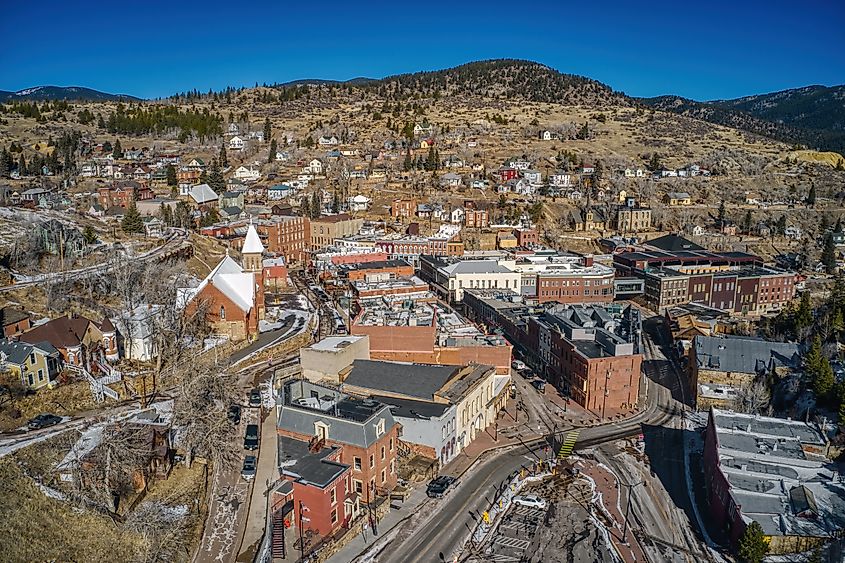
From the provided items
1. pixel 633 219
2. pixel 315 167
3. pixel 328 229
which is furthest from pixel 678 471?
pixel 315 167

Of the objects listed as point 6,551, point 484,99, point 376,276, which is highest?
point 484,99

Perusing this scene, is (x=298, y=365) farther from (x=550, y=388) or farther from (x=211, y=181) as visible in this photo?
(x=211, y=181)

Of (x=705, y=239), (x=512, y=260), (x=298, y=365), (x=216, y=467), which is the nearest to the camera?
(x=216, y=467)

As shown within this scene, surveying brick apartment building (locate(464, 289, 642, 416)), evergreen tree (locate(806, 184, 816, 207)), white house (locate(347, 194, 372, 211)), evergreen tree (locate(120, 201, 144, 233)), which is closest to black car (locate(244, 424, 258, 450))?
brick apartment building (locate(464, 289, 642, 416))

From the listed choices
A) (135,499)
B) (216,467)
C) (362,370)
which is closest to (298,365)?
(362,370)

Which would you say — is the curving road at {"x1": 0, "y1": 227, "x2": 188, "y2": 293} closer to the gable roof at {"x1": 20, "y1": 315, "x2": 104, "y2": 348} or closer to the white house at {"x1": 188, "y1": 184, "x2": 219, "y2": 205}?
the gable roof at {"x1": 20, "y1": 315, "x2": 104, "y2": 348}

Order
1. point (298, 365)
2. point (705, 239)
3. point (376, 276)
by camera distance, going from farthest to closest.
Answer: point (705, 239) → point (376, 276) → point (298, 365)
